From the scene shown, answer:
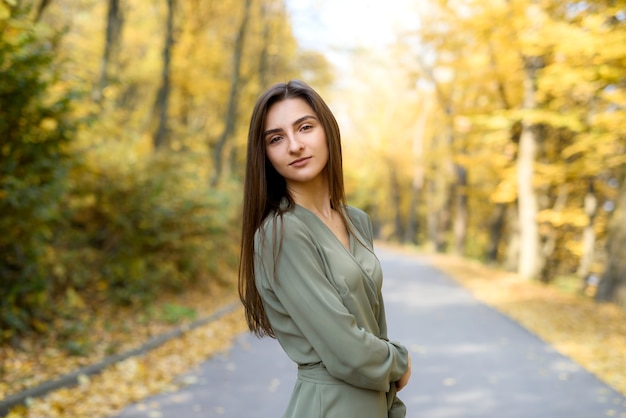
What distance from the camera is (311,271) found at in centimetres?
175

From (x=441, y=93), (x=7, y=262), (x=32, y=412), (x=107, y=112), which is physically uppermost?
(x=441, y=93)

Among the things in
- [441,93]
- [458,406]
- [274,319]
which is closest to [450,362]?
[458,406]

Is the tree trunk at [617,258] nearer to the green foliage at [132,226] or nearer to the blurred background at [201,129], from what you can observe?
the blurred background at [201,129]

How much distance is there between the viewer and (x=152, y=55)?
2127 centimetres

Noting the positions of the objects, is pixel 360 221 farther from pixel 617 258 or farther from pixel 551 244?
pixel 551 244

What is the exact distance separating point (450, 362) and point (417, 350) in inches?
27.9

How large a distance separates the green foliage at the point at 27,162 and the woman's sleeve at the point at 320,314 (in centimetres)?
461

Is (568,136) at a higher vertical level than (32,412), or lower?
higher

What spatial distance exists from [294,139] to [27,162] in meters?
4.99

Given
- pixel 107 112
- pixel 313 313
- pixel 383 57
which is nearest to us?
pixel 313 313

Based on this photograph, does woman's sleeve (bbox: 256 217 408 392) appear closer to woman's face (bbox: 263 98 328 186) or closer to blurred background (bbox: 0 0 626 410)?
woman's face (bbox: 263 98 328 186)

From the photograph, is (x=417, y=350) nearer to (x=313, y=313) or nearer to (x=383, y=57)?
(x=313, y=313)

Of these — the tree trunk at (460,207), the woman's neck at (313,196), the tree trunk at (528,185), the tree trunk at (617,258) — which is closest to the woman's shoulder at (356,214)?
the woman's neck at (313,196)

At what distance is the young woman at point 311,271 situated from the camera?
1.73 m
